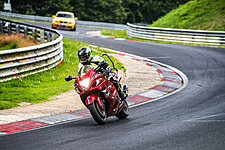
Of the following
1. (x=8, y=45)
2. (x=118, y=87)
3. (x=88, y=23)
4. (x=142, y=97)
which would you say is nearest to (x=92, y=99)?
(x=118, y=87)

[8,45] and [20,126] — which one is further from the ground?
[20,126]

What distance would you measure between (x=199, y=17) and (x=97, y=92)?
28480mm

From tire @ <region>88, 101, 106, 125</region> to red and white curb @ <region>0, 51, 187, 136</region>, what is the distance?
4.11ft

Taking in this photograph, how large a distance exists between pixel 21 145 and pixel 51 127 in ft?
4.78

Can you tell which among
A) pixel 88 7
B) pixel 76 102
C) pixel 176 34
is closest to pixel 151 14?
pixel 88 7

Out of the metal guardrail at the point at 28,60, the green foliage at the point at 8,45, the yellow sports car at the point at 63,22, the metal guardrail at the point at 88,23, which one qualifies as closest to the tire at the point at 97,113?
the metal guardrail at the point at 28,60

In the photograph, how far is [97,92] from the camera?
7102 millimetres

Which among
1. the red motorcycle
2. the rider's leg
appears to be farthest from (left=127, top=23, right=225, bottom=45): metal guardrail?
the red motorcycle

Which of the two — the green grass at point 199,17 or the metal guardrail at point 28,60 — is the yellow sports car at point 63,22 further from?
the metal guardrail at point 28,60

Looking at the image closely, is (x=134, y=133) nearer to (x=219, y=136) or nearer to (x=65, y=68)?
(x=219, y=136)

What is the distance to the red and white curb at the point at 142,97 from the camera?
758 cm

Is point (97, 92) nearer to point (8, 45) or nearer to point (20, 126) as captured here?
point (20, 126)

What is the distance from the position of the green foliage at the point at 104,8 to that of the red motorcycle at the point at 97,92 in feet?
162

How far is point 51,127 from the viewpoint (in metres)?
7.42
